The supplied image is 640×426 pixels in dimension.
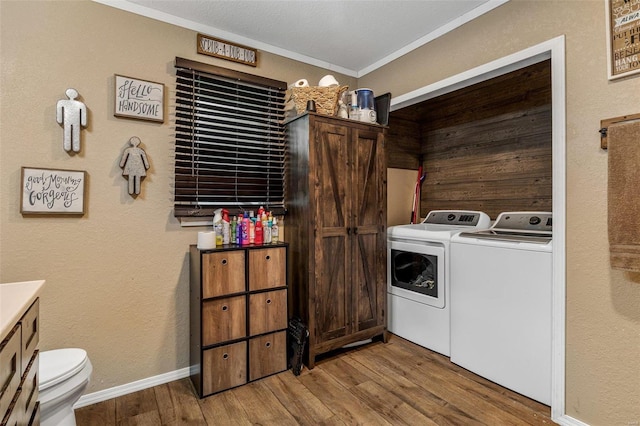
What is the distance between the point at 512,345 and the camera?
2076 mm

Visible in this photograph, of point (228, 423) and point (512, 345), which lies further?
point (512, 345)

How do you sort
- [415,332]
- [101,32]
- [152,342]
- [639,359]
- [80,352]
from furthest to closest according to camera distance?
[415,332]
[152,342]
[101,32]
[80,352]
[639,359]

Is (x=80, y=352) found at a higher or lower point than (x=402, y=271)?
lower

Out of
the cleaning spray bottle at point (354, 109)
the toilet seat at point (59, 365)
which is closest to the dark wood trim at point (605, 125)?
the cleaning spray bottle at point (354, 109)

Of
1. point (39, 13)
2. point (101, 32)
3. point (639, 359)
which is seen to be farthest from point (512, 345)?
point (39, 13)

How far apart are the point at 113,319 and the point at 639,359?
9.53 ft

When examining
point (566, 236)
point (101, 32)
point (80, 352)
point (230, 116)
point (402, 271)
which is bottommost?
point (80, 352)

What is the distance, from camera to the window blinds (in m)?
2.30

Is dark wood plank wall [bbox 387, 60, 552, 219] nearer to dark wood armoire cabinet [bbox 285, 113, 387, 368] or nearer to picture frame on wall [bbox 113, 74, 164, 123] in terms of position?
dark wood armoire cabinet [bbox 285, 113, 387, 368]

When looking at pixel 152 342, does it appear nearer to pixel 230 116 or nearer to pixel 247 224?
pixel 247 224

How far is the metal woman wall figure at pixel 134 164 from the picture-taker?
2.10 metres

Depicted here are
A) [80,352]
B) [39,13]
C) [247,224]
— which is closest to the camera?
[80,352]

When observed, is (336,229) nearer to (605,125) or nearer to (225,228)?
(225,228)

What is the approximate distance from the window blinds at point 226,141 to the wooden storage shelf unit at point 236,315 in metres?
0.44
